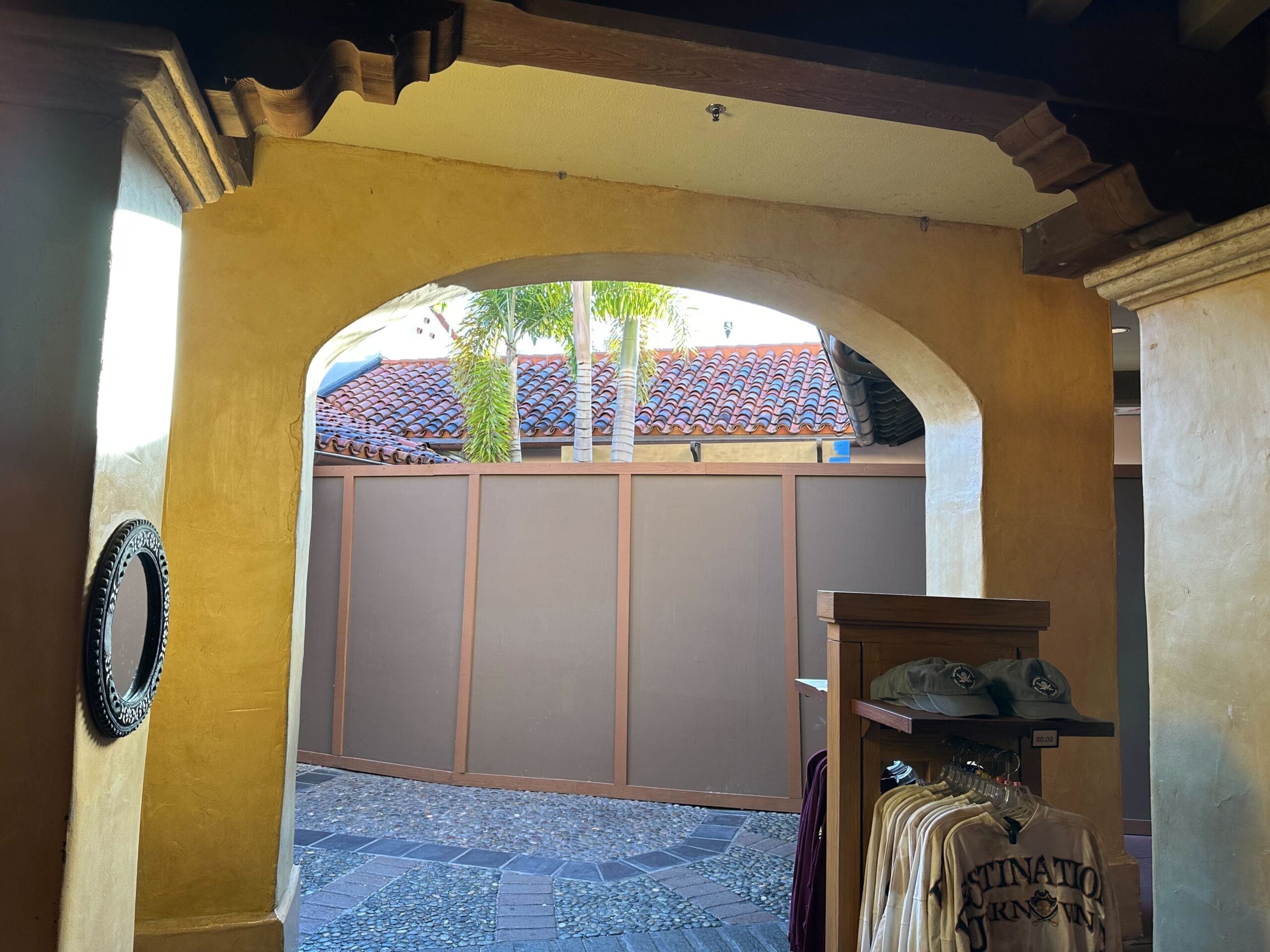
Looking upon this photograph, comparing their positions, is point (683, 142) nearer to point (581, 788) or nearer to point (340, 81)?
point (340, 81)

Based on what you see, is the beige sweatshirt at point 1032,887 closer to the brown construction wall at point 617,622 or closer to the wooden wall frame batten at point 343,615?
the brown construction wall at point 617,622

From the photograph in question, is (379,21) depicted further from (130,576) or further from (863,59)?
(130,576)

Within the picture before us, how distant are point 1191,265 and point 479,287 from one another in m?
2.73

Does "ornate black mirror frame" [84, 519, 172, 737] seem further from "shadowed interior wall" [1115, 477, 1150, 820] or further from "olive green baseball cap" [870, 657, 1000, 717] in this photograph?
"shadowed interior wall" [1115, 477, 1150, 820]

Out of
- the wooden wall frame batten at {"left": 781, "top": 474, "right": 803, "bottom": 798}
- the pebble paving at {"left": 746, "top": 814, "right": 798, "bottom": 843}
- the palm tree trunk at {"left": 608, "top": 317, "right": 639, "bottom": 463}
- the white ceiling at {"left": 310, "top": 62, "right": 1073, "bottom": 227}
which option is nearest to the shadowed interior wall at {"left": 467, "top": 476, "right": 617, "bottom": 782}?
the pebble paving at {"left": 746, "top": 814, "right": 798, "bottom": 843}

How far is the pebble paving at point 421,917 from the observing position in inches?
149

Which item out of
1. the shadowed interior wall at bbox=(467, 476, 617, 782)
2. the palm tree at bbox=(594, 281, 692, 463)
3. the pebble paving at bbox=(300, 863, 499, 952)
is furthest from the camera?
the palm tree at bbox=(594, 281, 692, 463)

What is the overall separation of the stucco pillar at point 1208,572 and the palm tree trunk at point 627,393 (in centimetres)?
688

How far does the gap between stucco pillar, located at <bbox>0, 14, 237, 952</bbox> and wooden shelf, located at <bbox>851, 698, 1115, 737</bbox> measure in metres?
1.85

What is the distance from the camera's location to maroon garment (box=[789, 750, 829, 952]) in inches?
114

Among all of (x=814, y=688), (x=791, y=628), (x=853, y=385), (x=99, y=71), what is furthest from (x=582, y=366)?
(x=99, y=71)

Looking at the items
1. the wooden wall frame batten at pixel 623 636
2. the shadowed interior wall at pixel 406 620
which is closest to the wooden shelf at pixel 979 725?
the wooden wall frame batten at pixel 623 636

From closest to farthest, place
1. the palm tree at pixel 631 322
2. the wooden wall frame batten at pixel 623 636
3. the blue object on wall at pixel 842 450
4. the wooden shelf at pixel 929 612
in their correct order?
1. the wooden shelf at pixel 929 612
2. the wooden wall frame batten at pixel 623 636
3. the blue object on wall at pixel 842 450
4. the palm tree at pixel 631 322

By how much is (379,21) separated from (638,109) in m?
1.43
